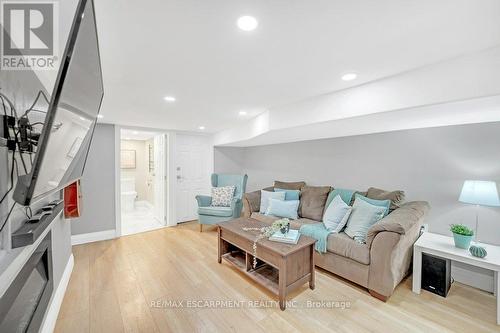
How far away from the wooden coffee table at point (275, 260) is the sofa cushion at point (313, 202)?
0.96 meters

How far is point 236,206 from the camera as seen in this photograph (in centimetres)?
389

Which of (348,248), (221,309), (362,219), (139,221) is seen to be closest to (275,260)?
(221,309)

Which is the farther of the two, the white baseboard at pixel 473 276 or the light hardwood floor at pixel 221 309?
the white baseboard at pixel 473 276

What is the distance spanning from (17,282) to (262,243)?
5.49 ft

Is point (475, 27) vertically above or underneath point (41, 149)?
above

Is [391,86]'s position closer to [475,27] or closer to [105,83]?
[475,27]

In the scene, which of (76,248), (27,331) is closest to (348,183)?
(27,331)

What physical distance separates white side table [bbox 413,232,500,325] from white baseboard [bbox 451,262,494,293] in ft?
0.36

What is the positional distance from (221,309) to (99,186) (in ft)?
9.82

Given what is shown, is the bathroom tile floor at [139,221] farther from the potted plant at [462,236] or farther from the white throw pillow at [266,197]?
the potted plant at [462,236]

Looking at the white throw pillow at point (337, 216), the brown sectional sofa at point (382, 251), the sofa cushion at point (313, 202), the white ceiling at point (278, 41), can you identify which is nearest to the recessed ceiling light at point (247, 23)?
the white ceiling at point (278, 41)

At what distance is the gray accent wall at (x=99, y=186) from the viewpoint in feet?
11.2

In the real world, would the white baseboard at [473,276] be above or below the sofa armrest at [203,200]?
below

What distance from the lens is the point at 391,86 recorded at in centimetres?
176
